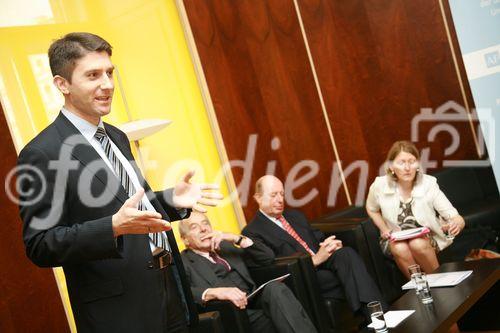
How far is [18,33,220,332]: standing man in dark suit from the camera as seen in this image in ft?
6.09

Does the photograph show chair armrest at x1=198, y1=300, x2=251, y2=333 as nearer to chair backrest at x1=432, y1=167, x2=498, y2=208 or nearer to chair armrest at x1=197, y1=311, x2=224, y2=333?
chair armrest at x1=197, y1=311, x2=224, y2=333

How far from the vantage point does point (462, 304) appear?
10.3ft

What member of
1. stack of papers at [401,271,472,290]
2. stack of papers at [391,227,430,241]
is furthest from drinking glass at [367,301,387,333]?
stack of papers at [391,227,430,241]

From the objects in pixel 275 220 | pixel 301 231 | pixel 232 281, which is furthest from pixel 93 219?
pixel 301 231

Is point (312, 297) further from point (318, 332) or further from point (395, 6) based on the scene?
point (395, 6)

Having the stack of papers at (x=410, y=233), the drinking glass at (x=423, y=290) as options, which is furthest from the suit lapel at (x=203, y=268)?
the stack of papers at (x=410, y=233)

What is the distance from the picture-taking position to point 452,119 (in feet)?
18.8

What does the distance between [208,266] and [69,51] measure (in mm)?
2242

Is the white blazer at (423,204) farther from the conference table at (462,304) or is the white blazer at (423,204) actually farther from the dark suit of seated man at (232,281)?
the dark suit of seated man at (232,281)

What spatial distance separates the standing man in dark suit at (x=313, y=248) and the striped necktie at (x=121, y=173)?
2.23 metres

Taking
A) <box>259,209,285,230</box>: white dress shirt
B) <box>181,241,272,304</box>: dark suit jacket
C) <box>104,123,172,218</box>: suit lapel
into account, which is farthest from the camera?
<box>259,209,285,230</box>: white dress shirt

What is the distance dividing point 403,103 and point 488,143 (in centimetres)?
120

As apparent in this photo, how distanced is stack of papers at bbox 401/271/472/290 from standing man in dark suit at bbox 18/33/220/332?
70.6 inches

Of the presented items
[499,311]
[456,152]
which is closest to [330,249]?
[499,311]
